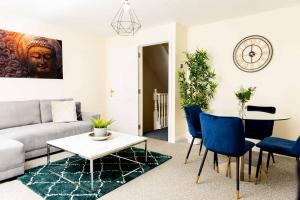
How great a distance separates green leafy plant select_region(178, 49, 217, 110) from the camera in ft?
12.5

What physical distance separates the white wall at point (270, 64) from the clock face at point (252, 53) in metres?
0.07

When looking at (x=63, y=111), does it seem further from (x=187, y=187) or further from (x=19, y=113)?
(x=187, y=187)

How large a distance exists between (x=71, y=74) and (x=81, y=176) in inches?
99.6

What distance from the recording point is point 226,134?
2084 mm

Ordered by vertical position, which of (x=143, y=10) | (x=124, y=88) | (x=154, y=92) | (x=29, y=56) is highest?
(x=143, y=10)

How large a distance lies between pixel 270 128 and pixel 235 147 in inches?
44.2

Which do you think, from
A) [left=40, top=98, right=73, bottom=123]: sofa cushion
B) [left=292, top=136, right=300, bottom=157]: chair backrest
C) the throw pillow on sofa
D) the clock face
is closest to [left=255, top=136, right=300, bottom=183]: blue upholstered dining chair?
[left=292, top=136, right=300, bottom=157]: chair backrest

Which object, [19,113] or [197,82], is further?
[197,82]

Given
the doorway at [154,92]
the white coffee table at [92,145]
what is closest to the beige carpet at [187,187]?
the white coffee table at [92,145]

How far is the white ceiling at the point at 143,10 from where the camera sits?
2.98m

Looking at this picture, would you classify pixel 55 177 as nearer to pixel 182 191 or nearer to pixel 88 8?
pixel 182 191

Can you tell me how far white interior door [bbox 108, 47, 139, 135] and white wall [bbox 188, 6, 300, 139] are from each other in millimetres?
1603

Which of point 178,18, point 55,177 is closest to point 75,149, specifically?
point 55,177

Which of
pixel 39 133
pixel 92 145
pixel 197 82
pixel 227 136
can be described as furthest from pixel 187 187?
pixel 39 133
